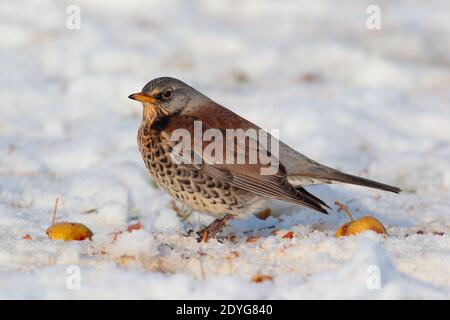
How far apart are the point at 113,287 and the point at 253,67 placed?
6.38 m

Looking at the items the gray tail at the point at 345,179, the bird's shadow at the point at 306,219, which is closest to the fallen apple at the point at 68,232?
the bird's shadow at the point at 306,219

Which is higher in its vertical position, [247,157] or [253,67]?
[253,67]

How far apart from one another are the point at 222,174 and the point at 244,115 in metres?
3.19

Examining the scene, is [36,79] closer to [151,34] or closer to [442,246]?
[151,34]

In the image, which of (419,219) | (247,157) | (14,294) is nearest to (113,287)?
(14,294)

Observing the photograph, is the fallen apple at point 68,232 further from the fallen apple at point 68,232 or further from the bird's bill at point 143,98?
the bird's bill at point 143,98

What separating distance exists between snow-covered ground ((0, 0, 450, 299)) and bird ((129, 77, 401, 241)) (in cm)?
29

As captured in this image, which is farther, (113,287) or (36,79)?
(36,79)

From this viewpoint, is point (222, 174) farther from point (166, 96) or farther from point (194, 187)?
point (166, 96)

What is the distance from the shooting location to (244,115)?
8703mm

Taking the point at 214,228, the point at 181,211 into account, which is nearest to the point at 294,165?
the point at 214,228

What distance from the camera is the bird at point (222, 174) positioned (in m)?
5.51

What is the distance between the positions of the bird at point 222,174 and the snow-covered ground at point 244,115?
288 mm

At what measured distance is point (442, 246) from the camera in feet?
16.2
